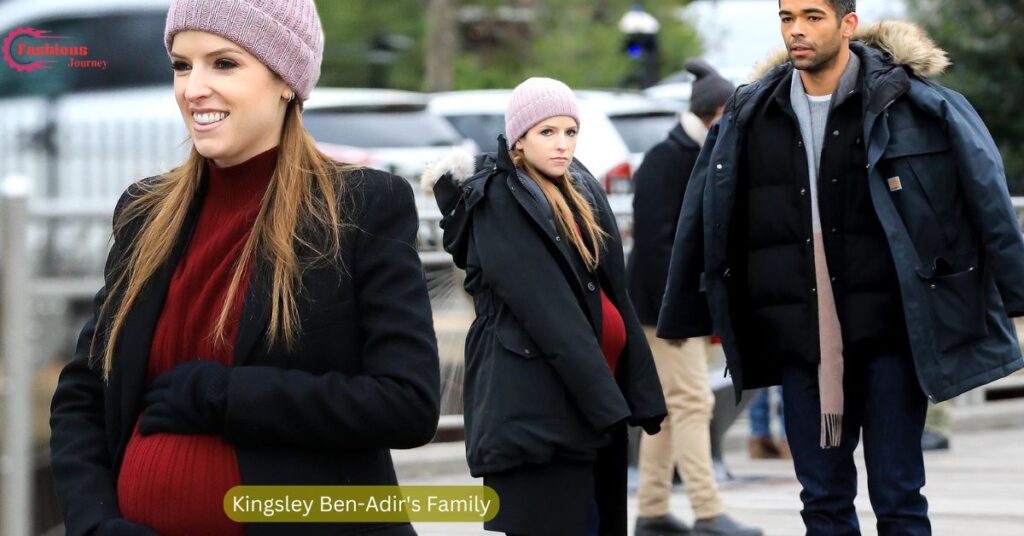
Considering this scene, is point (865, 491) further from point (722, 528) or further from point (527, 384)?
point (527, 384)

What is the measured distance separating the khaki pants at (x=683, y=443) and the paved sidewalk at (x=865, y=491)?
0.44 metres

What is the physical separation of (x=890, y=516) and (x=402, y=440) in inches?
103

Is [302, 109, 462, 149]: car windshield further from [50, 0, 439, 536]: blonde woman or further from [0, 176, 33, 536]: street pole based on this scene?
[50, 0, 439, 536]: blonde woman

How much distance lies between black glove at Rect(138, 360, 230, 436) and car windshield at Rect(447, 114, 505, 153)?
50.8 feet

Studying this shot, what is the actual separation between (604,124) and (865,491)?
8.61 m

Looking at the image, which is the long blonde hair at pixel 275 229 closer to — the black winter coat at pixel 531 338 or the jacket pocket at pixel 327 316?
the jacket pocket at pixel 327 316

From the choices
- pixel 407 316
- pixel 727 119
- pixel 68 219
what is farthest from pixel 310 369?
pixel 727 119

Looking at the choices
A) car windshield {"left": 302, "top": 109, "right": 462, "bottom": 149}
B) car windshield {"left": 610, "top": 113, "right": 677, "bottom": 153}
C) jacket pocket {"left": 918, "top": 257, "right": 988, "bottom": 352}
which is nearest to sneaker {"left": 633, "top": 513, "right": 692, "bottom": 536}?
jacket pocket {"left": 918, "top": 257, "right": 988, "bottom": 352}

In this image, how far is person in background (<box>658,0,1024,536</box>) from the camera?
16.4 ft

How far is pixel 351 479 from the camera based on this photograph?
2809 mm

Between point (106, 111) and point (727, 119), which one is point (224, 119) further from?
point (106, 111)

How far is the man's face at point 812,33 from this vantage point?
5090 mm

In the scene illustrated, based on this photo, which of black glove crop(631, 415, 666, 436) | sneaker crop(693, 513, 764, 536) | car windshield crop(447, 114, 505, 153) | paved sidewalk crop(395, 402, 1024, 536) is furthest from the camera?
car windshield crop(447, 114, 505, 153)

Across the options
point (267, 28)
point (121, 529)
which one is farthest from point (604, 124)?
point (121, 529)
